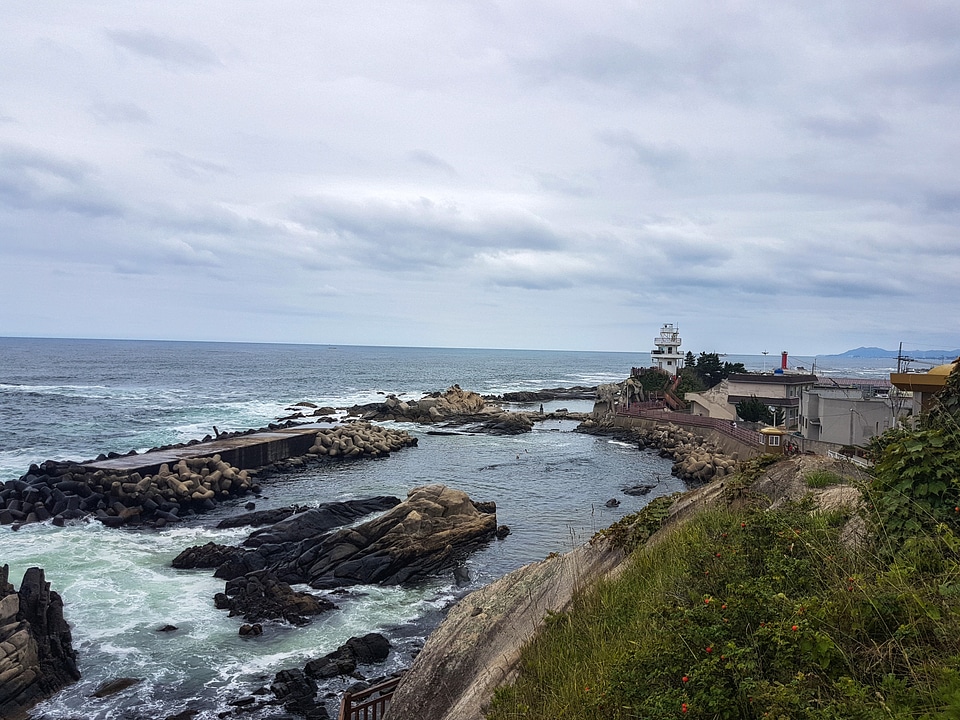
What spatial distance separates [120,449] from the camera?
4638 centimetres

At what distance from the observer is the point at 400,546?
74.4 ft

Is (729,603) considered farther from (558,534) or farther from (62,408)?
(62,408)

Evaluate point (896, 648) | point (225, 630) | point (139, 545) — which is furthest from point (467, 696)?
point (139, 545)

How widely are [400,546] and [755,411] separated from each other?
35484 mm

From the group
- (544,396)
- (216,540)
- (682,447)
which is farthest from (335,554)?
(544,396)

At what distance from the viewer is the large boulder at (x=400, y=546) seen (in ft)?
70.4

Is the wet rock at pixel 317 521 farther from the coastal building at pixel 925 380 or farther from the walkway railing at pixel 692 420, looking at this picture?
the walkway railing at pixel 692 420

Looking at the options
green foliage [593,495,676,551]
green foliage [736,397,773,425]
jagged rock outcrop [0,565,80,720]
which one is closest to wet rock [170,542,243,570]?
jagged rock outcrop [0,565,80,720]

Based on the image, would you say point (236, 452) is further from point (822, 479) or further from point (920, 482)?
point (920, 482)

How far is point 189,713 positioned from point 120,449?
38.6m

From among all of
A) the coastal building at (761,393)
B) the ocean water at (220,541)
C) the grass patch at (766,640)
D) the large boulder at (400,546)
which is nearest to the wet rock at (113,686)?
the ocean water at (220,541)

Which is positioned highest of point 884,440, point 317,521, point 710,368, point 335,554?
point 884,440

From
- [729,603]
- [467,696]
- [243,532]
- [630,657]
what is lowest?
[243,532]

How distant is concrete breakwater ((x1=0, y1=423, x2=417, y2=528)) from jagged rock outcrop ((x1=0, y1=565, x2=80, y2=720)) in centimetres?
1118
